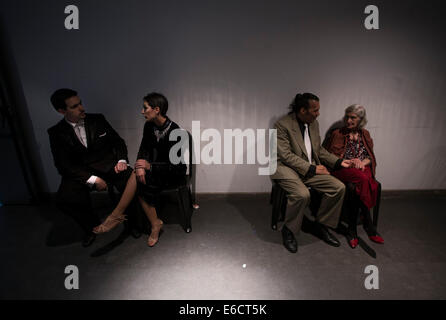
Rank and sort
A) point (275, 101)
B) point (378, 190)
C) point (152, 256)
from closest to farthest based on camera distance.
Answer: point (152, 256) → point (378, 190) → point (275, 101)

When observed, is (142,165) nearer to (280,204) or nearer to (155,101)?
(155,101)

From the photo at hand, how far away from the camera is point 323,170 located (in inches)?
89.3

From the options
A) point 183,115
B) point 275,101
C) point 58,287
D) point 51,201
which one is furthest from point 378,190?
point 51,201

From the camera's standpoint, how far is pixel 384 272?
192cm

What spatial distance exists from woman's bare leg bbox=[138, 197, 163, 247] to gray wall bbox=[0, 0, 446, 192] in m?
0.92

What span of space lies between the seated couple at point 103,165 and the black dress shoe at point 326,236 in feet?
4.99

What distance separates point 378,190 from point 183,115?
2.22 m

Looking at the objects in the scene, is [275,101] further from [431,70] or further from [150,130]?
[431,70]

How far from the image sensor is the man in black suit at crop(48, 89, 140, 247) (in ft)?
6.90

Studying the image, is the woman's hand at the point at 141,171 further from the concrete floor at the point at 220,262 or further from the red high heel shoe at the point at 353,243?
the red high heel shoe at the point at 353,243

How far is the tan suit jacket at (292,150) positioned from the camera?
7.47 ft

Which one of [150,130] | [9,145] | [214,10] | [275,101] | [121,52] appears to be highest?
[214,10]

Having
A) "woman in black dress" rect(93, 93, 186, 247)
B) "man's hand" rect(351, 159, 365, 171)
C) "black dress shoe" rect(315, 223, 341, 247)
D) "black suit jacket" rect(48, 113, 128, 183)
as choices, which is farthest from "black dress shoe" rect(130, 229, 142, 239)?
"man's hand" rect(351, 159, 365, 171)

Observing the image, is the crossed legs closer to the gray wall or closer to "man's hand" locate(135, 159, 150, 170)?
"man's hand" locate(135, 159, 150, 170)
